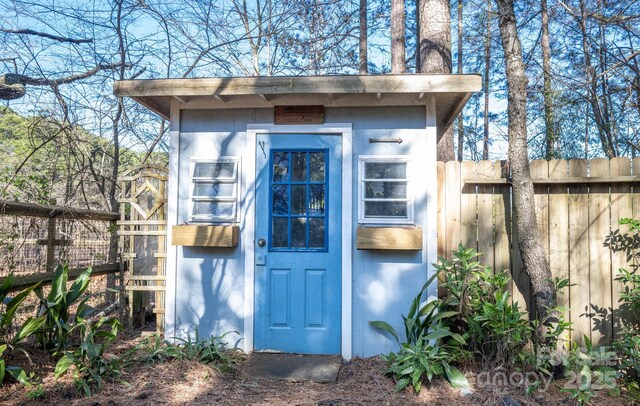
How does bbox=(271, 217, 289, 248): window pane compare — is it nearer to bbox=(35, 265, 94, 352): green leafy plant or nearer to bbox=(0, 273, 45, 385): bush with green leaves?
bbox=(35, 265, 94, 352): green leafy plant

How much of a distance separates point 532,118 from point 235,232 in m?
7.25

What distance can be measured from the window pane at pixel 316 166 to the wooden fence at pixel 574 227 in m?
1.31

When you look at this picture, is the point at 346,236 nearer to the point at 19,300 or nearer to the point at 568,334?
the point at 568,334

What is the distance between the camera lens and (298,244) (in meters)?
3.67

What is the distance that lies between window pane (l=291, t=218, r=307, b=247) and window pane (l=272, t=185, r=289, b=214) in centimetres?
15

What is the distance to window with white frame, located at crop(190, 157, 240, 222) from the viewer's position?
147 inches

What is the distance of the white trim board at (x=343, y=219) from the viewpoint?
11.7 ft

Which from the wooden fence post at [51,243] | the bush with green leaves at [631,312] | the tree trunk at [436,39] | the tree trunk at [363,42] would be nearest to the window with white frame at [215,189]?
the wooden fence post at [51,243]

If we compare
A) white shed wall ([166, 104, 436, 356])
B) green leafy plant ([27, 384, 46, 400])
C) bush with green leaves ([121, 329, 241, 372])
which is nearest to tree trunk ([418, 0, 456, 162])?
white shed wall ([166, 104, 436, 356])

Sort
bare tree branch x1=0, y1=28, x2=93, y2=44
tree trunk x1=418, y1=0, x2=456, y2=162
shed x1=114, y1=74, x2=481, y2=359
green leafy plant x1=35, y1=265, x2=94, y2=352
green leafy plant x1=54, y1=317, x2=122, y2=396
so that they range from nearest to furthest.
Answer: green leafy plant x1=54, y1=317, x2=122, y2=396 < green leafy plant x1=35, y1=265, x2=94, y2=352 < shed x1=114, y1=74, x2=481, y2=359 < bare tree branch x1=0, y1=28, x2=93, y2=44 < tree trunk x1=418, y1=0, x2=456, y2=162

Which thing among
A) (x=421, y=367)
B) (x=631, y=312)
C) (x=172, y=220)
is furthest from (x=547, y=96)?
(x=172, y=220)

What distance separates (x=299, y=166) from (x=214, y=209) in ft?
2.93

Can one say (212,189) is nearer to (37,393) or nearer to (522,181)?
(37,393)

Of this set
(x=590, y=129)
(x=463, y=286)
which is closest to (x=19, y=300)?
(x=463, y=286)
